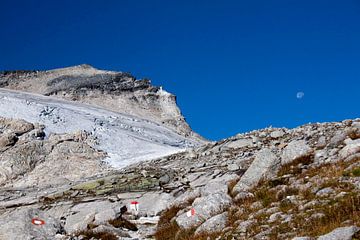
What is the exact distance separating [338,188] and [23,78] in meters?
78.9

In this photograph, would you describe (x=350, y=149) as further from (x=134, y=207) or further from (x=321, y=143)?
(x=134, y=207)

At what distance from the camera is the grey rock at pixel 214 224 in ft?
37.2

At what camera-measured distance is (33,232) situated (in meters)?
14.3

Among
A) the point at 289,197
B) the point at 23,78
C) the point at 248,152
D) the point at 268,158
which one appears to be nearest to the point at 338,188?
the point at 289,197

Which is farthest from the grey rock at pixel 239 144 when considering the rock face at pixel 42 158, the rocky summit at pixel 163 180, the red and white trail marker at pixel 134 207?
the red and white trail marker at pixel 134 207

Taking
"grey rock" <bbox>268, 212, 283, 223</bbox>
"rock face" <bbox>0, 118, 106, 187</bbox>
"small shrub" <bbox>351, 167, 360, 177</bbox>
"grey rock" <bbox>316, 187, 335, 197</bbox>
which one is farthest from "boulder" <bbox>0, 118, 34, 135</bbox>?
"small shrub" <bbox>351, 167, 360, 177</bbox>

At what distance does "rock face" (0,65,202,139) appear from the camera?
68.2 metres

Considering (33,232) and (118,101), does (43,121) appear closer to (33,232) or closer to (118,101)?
(118,101)

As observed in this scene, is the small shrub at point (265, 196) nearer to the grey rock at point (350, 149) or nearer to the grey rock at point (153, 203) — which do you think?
the grey rock at point (350, 149)

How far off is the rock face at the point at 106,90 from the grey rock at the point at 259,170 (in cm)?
Result: 4710

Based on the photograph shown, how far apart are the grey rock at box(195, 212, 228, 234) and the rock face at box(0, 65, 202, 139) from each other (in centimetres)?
5093

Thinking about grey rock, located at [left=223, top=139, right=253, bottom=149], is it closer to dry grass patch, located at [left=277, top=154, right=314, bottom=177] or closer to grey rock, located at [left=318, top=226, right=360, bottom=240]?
dry grass patch, located at [left=277, top=154, right=314, bottom=177]

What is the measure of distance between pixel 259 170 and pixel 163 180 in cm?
1042

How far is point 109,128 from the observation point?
4731 centimetres
